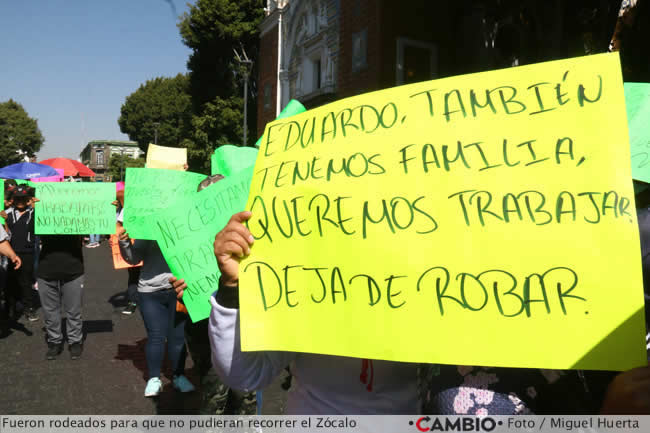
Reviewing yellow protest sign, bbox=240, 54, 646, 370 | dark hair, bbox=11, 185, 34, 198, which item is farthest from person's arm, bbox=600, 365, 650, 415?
dark hair, bbox=11, 185, 34, 198

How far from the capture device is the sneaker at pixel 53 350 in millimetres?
5211

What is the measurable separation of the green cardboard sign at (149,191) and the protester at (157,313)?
565 millimetres

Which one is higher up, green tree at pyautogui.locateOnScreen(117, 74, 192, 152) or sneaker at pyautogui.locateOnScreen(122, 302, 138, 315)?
green tree at pyautogui.locateOnScreen(117, 74, 192, 152)

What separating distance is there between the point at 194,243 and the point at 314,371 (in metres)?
1.15

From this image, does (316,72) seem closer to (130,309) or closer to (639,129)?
(130,309)

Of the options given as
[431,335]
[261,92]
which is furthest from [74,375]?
[261,92]

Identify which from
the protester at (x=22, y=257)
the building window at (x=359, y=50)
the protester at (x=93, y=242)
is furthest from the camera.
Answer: the protester at (x=93, y=242)

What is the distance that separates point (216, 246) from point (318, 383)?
0.50 m

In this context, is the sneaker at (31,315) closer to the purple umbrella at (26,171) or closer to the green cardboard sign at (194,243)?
the green cardboard sign at (194,243)

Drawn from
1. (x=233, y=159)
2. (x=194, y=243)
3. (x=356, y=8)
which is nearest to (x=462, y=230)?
(x=194, y=243)

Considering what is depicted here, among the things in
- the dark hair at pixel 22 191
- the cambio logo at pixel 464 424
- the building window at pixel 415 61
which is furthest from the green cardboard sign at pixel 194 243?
the building window at pixel 415 61

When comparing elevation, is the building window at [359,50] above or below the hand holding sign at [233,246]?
above

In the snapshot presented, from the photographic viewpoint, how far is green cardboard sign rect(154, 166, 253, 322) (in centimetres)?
227

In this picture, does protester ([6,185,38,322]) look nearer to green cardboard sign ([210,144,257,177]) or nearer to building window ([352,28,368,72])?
green cardboard sign ([210,144,257,177])
